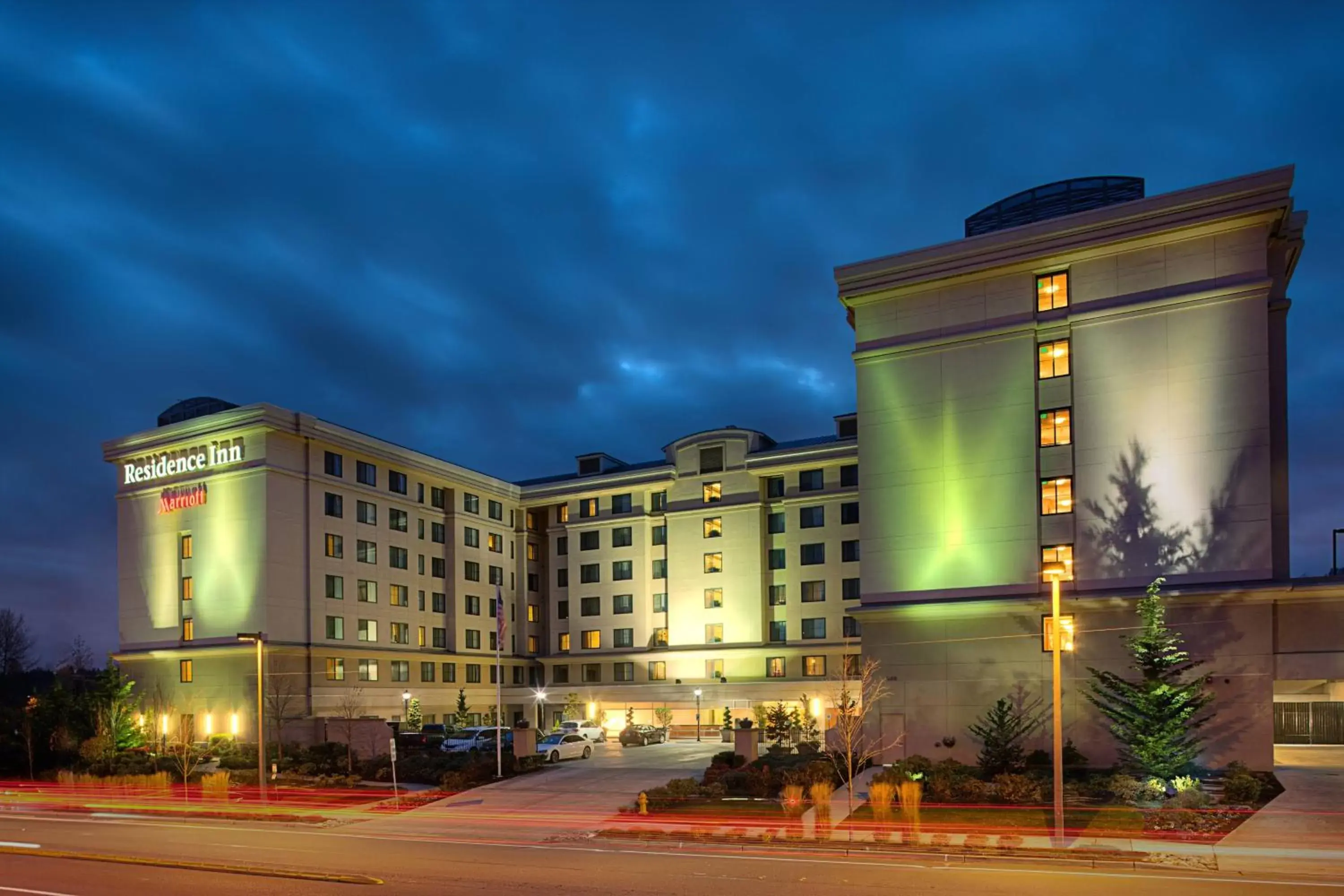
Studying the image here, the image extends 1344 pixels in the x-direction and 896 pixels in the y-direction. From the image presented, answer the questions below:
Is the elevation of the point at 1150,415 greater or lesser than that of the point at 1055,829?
greater

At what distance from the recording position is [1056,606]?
23625 mm

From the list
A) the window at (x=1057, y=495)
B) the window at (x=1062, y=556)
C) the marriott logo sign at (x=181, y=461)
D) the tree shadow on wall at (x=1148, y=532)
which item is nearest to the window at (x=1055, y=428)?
the window at (x=1057, y=495)

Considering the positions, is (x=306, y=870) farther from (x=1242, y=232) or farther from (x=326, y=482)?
(x=326, y=482)

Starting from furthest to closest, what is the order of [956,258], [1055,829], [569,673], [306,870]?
[569,673], [956,258], [1055,829], [306,870]

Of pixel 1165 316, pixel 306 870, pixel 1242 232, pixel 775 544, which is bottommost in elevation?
pixel 306 870

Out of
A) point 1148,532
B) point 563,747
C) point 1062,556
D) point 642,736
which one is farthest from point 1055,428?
point 642,736

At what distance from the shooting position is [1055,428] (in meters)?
38.2

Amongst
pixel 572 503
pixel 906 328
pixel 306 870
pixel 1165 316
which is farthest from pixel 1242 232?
pixel 572 503

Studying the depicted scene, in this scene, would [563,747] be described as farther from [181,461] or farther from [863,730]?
[181,461]

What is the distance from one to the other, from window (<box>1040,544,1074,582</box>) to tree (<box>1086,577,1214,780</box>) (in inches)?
177

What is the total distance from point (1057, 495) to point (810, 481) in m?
34.2

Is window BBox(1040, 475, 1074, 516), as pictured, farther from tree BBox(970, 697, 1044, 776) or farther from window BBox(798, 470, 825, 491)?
window BBox(798, 470, 825, 491)

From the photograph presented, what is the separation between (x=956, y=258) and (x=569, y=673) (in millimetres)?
51910

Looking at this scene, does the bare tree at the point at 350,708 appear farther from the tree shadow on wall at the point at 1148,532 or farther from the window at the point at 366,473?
the tree shadow on wall at the point at 1148,532
